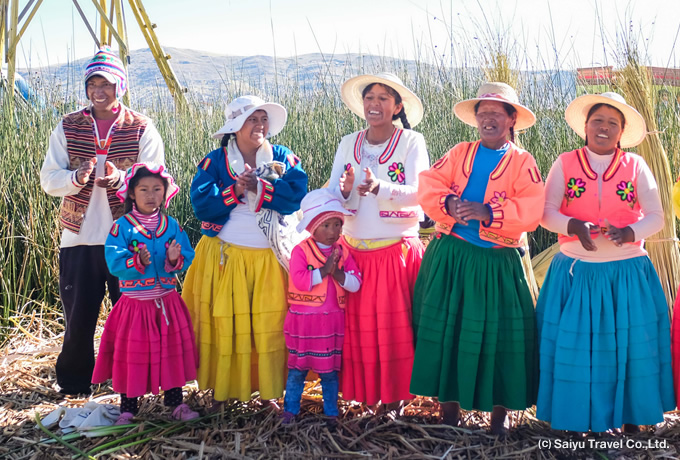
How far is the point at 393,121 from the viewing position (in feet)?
11.6

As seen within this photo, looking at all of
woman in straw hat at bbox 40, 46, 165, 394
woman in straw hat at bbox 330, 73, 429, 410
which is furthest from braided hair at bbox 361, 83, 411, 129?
woman in straw hat at bbox 40, 46, 165, 394

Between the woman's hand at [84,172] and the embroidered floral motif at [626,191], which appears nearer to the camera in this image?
the embroidered floral motif at [626,191]

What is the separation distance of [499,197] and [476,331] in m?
0.64

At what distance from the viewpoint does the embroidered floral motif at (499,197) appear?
2989 millimetres

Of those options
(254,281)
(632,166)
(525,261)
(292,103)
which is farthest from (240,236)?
(292,103)

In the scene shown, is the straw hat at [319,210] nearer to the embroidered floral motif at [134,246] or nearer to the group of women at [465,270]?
the group of women at [465,270]

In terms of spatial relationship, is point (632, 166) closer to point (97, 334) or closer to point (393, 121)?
point (393, 121)

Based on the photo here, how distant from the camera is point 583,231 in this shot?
2906mm

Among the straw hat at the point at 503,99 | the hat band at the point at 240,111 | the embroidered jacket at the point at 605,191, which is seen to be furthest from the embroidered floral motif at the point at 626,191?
the hat band at the point at 240,111

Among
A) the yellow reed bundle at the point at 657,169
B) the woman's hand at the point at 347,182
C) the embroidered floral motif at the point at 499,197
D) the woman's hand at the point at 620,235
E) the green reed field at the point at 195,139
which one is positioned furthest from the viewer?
the green reed field at the point at 195,139

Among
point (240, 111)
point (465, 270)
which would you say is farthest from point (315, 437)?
point (240, 111)

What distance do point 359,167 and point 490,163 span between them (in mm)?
674

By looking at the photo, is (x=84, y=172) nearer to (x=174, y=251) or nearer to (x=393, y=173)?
(x=174, y=251)

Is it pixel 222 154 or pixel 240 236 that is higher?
pixel 222 154
